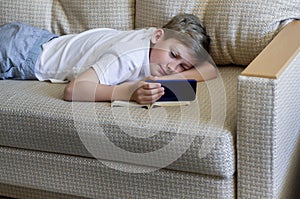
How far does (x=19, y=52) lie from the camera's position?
6.79 ft

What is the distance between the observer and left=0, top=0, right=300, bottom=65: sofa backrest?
1.88 meters

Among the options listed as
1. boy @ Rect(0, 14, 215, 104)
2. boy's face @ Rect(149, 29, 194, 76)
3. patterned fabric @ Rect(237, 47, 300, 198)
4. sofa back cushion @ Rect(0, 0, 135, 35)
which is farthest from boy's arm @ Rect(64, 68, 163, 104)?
sofa back cushion @ Rect(0, 0, 135, 35)

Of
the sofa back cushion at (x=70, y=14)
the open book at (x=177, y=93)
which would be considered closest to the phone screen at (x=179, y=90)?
the open book at (x=177, y=93)

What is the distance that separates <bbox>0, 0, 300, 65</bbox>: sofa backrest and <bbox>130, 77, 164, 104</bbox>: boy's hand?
434mm

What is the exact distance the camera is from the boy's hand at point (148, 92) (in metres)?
1.62

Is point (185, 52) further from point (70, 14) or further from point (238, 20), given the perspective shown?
point (70, 14)

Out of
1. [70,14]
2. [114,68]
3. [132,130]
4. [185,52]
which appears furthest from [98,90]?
[70,14]

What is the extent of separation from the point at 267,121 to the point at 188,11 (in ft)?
2.36

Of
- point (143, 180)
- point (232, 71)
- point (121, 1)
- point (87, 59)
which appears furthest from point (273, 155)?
point (121, 1)

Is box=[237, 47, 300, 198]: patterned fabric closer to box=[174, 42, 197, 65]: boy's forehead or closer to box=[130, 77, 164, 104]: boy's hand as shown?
box=[130, 77, 164, 104]: boy's hand

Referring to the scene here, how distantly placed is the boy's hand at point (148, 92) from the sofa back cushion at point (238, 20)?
17.1 inches

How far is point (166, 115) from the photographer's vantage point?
5.17ft

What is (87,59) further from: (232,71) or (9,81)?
(232,71)

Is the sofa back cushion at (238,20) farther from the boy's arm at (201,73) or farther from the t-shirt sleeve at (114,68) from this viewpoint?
the t-shirt sleeve at (114,68)
